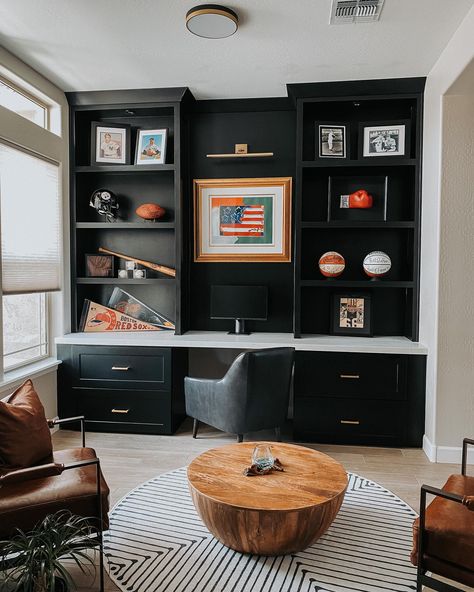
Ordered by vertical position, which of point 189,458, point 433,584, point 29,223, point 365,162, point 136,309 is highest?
point 365,162

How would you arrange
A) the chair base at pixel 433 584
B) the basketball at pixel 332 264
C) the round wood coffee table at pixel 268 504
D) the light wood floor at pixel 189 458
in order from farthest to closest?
1. the basketball at pixel 332 264
2. the light wood floor at pixel 189 458
3. the round wood coffee table at pixel 268 504
4. the chair base at pixel 433 584

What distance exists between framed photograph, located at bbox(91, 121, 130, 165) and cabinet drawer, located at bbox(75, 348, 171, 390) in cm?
172

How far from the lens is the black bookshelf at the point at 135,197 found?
13.3 ft

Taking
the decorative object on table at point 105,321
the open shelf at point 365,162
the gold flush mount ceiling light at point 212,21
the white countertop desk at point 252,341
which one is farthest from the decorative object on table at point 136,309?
the gold flush mount ceiling light at point 212,21

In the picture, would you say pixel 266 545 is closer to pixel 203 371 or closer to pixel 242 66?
pixel 203 371

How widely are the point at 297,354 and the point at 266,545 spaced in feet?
5.96

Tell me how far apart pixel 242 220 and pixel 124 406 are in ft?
6.33

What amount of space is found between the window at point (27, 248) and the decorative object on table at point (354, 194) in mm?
2377

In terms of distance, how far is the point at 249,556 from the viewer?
2207 millimetres

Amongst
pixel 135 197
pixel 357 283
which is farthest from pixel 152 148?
pixel 357 283

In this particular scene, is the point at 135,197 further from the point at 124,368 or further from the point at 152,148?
the point at 124,368

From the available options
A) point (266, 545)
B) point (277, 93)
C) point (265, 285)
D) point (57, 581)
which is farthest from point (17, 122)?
point (266, 545)

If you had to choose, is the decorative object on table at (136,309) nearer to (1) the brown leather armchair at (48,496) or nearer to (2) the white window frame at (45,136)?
(2) the white window frame at (45,136)

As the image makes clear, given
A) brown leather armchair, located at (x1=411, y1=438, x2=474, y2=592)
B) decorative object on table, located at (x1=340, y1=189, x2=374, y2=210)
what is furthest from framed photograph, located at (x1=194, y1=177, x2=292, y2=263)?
brown leather armchair, located at (x1=411, y1=438, x2=474, y2=592)
